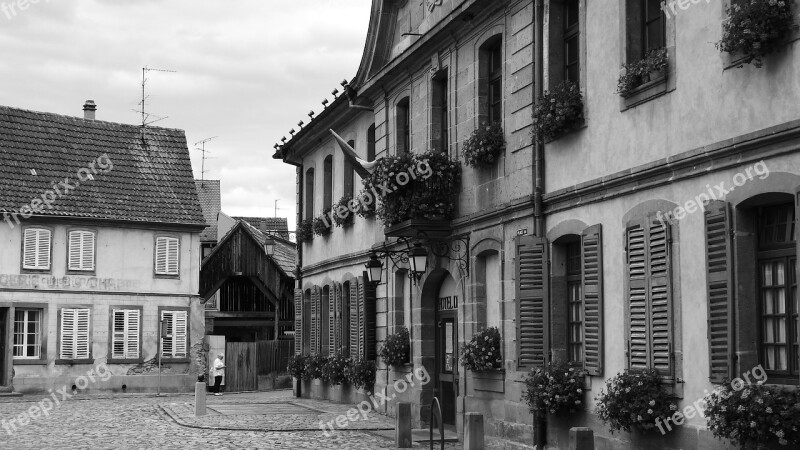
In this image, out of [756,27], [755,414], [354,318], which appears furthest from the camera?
[354,318]

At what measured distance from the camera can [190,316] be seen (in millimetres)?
38125

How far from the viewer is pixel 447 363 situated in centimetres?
2062

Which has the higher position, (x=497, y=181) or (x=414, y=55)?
(x=414, y=55)

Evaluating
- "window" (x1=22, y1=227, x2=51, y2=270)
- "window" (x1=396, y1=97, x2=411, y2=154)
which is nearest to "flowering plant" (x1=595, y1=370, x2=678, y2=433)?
"window" (x1=396, y1=97, x2=411, y2=154)

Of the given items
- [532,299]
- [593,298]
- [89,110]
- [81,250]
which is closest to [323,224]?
[81,250]

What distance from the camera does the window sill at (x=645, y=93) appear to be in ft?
42.4

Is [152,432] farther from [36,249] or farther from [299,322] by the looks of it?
[36,249]

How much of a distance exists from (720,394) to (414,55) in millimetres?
11543

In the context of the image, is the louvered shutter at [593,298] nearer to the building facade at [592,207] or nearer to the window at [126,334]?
the building facade at [592,207]

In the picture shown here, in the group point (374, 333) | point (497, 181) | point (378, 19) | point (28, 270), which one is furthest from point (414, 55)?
point (28, 270)

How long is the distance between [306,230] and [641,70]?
18577 mm

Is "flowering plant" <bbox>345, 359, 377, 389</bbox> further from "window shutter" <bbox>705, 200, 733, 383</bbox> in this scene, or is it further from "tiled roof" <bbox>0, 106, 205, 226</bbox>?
"tiled roof" <bbox>0, 106, 205, 226</bbox>

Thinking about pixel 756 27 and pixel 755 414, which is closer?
pixel 755 414

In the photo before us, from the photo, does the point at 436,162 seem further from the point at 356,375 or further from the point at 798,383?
the point at 798,383
